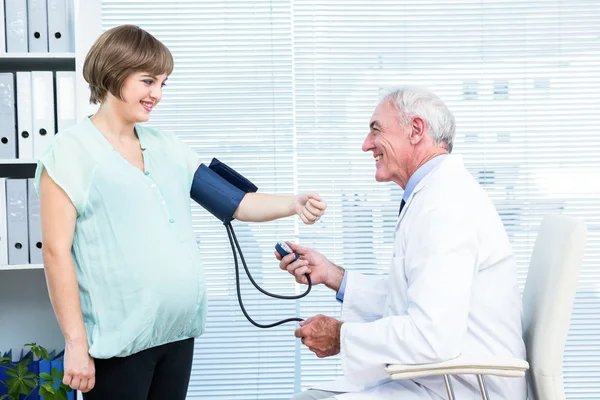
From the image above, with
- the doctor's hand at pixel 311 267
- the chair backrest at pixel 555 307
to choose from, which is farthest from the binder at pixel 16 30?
the chair backrest at pixel 555 307

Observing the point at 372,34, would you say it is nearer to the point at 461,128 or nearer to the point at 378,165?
the point at 461,128

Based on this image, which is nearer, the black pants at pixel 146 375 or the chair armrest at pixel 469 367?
the chair armrest at pixel 469 367

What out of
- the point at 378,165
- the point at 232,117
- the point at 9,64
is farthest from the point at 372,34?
the point at 9,64

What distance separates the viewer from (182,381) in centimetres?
156

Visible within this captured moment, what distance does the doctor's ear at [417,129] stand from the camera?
1645 mm

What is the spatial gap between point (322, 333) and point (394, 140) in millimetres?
512

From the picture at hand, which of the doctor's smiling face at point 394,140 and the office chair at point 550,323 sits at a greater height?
the doctor's smiling face at point 394,140

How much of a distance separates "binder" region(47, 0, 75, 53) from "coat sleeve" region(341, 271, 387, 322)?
1.25 metres

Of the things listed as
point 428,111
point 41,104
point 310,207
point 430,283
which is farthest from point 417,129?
point 41,104

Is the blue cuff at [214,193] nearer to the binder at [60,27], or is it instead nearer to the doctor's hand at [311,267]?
the doctor's hand at [311,267]

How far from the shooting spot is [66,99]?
7.24 feet

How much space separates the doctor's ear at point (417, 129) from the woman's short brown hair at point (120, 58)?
2.05ft

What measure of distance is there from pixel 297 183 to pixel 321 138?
0.71ft

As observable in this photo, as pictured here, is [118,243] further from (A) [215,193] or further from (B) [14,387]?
(B) [14,387]
